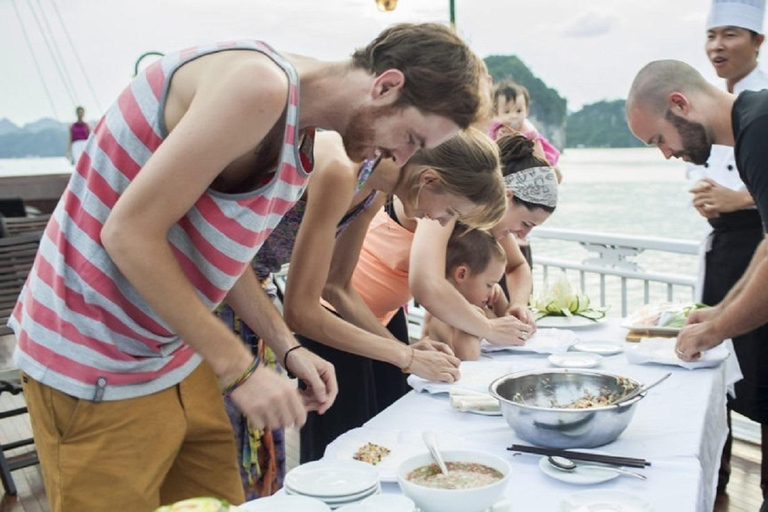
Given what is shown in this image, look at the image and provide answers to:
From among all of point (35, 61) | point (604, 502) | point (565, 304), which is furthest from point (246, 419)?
point (35, 61)

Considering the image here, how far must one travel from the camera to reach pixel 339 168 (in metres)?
1.56

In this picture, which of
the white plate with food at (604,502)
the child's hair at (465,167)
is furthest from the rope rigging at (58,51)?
the white plate with food at (604,502)

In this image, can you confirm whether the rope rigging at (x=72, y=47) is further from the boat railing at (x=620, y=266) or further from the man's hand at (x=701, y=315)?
the man's hand at (x=701, y=315)

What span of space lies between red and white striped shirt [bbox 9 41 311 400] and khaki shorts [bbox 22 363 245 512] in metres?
0.03

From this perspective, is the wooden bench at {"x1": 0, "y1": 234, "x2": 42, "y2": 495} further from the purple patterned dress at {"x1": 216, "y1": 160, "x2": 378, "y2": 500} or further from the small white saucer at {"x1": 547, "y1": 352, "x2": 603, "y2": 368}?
the small white saucer at {"x1": 547, "y1": 352, "x2": 603, "y2": 368}

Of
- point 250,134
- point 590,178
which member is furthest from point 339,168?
point 590,178

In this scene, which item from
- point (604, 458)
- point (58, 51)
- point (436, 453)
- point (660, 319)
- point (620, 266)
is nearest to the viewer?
point (436, 453)

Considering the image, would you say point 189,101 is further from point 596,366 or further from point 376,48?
point 596,366

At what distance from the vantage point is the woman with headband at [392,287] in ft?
6.77

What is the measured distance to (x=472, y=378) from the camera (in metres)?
1.80

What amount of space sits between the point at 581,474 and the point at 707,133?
4.60 feet

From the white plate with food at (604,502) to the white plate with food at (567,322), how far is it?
143cm

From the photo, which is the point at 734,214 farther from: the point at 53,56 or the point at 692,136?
the point at 53,56

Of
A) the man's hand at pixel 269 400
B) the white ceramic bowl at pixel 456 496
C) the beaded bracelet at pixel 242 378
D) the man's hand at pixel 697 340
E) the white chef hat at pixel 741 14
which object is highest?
the white chef hat at pixel 741 14
